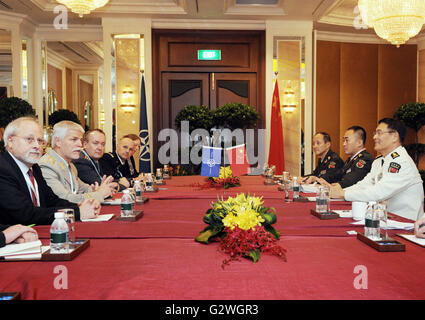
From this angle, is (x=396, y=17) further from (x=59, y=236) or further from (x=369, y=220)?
(x=59, y=236)

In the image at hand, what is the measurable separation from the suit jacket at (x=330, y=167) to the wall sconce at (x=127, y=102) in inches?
158

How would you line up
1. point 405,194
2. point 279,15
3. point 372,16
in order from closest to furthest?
point 405,194 → point 372,16 → point 279,15

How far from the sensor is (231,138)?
7.30 m

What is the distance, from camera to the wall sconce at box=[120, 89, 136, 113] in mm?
7512

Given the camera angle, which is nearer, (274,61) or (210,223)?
(210,223)

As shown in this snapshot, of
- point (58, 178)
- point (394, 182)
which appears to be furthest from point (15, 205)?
point (394, 182)

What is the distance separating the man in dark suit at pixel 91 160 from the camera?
12.6 ft

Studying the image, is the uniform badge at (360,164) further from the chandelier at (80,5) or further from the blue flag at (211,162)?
the chandelier at (80,5)

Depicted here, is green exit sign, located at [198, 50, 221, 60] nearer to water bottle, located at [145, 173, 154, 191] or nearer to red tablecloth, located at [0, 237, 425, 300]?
water bottle, located at [145, 173, 154, 191]

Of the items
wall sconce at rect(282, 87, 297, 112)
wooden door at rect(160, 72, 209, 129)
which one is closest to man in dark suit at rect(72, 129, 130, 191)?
wooden door at rect(160, 72, 209, 129)

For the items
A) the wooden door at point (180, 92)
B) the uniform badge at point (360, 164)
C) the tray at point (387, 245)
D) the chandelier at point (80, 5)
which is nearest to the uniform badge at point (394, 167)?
the uniform badge at point (360, 164)
